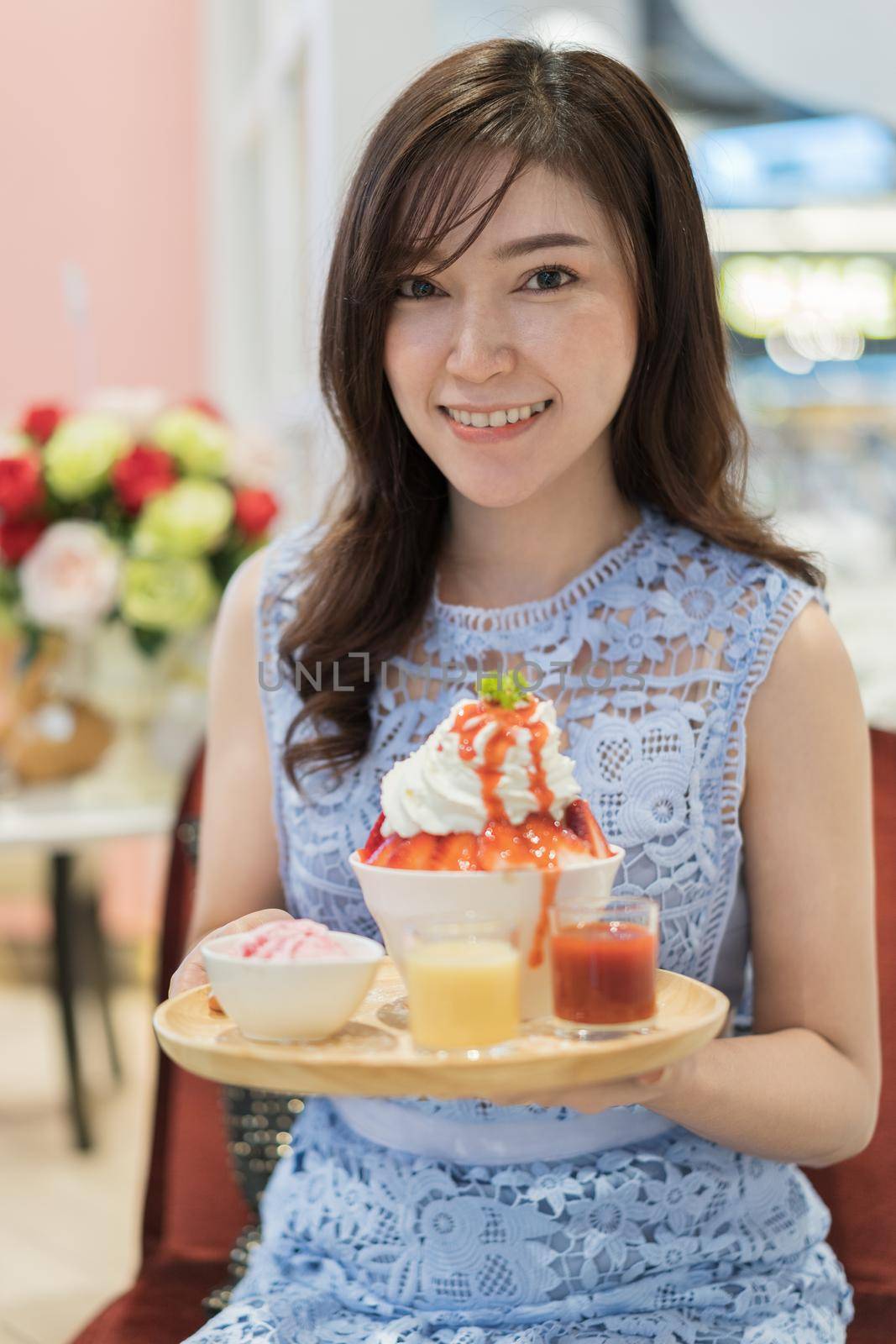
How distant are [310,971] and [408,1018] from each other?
10cm

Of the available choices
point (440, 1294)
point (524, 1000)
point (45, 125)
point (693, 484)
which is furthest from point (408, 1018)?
point (45, 125)

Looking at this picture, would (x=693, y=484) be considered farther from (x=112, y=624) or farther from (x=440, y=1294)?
(x=112, y=624)

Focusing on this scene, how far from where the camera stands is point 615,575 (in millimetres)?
1453

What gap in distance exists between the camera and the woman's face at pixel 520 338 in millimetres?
1243

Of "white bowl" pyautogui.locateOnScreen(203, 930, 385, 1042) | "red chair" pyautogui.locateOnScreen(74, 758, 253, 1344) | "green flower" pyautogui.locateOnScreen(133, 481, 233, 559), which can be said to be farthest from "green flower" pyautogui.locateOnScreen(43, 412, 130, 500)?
"white bowl" pyautogui.locateOnScreen(203, 930, 385, 1042)

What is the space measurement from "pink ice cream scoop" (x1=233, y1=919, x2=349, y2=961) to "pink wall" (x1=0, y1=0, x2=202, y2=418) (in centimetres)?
364

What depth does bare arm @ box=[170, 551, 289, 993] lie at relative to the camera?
151cm

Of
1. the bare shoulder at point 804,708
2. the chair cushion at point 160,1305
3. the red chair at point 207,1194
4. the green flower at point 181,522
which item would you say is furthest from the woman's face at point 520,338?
the green flower at point 181,522

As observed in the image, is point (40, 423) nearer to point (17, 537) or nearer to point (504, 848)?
point (17, 537)

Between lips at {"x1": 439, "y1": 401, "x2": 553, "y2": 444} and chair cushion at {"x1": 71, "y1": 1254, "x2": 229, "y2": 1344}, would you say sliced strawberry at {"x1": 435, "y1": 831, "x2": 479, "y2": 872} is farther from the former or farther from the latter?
chair cushion at {"x1": 71, "y1": 1254, "x2": 229, "y2": 1344}

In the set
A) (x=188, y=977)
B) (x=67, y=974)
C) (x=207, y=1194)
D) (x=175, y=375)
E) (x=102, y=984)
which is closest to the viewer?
(x=188, y=977)

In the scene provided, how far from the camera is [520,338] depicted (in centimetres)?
125

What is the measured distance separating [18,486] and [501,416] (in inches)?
61.9

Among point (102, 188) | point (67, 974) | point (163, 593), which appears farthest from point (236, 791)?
point (102, 188)
